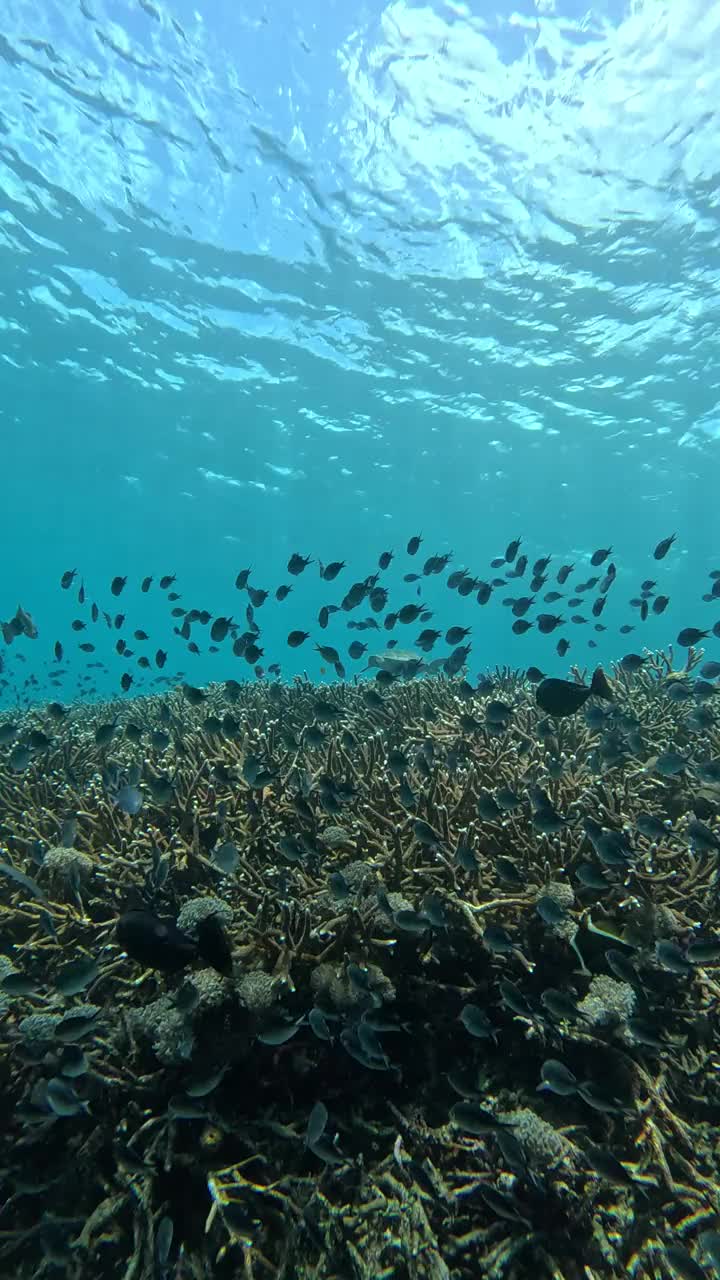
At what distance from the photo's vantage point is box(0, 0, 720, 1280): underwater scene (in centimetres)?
305

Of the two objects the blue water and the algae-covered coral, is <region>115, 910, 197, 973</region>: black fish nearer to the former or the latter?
the algae-covered coral

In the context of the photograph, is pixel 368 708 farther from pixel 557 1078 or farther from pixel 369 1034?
pixel 557 1078

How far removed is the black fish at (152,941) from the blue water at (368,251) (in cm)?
1586

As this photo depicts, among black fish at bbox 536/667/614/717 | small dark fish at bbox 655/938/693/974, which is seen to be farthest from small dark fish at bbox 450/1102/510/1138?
black fish at bbox 536/667/614/717

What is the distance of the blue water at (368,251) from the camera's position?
15.6 meters

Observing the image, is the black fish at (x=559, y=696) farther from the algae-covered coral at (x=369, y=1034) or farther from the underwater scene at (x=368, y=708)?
the algae-covered coral at (x=369, y=1034)

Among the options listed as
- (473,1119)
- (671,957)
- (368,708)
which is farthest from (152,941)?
(368,708)

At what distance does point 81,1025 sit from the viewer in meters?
3.12

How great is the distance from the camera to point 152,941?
10.2 ft

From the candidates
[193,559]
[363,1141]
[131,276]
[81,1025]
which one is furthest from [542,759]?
[193,559]

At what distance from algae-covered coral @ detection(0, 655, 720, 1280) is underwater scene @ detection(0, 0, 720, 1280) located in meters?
0.02

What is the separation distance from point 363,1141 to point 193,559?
234 feet

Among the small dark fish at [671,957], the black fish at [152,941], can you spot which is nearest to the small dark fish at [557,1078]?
the small dark fish at [671,957]

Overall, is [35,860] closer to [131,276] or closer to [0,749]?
[0,749]
